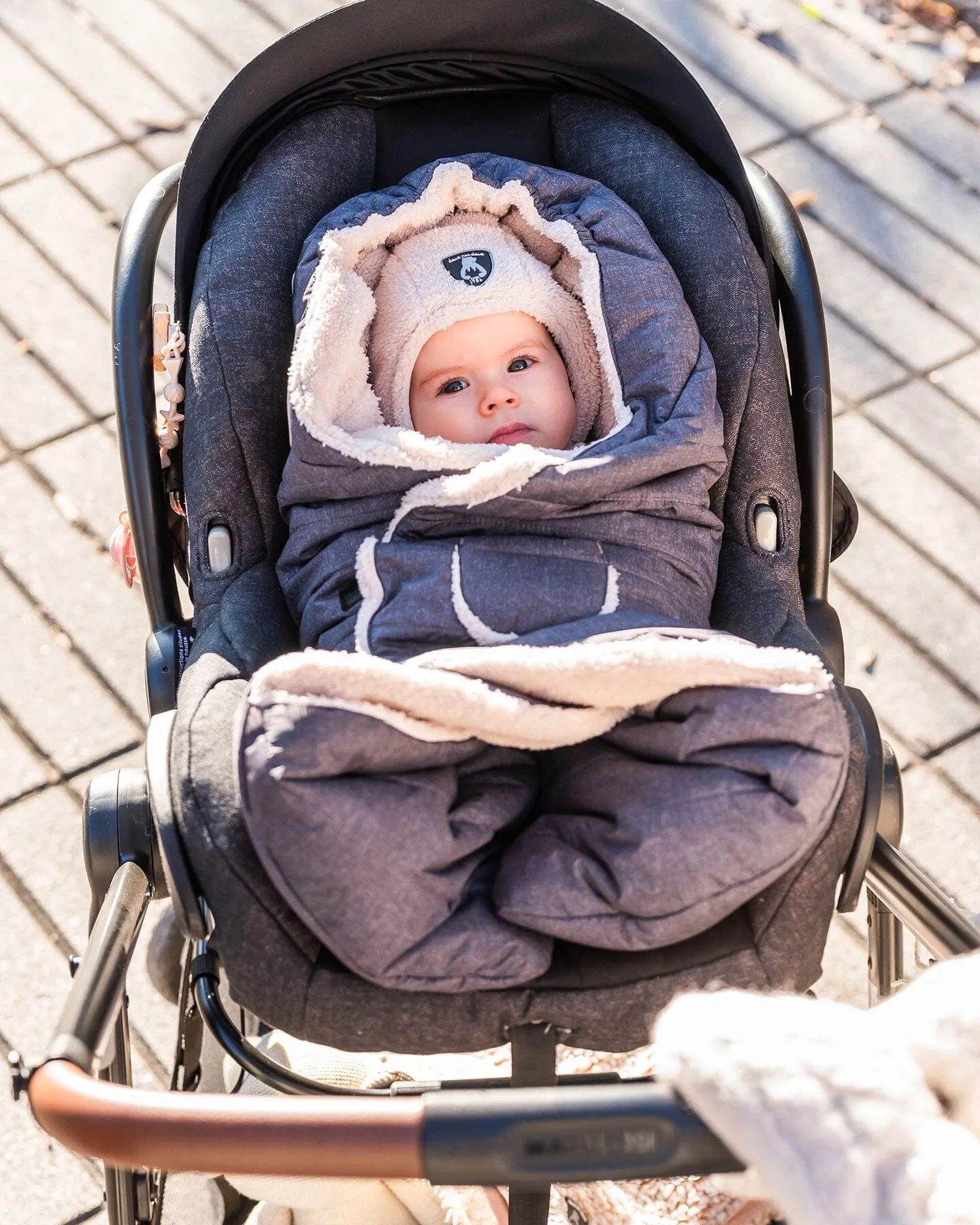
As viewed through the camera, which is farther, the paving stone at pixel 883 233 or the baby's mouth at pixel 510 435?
the paving stone at pixel 883 233

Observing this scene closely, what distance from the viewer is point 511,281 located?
5.49ft

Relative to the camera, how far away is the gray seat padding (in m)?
1.18

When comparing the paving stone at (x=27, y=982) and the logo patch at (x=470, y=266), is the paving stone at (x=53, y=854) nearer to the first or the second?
the paving stone at (x=27, y=982)

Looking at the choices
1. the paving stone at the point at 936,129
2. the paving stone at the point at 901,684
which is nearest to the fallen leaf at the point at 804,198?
the paving stone at the point at 936,129

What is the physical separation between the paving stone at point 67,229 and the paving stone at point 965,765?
Result: 5.45ft

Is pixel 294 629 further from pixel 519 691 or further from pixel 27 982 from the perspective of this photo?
pixel 27 982

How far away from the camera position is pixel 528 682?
123 cm

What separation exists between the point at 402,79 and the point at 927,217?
1.42 m

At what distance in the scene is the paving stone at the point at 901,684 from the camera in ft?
7.13

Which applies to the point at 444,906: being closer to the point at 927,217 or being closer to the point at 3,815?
the point at 3,815

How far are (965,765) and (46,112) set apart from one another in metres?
2.21

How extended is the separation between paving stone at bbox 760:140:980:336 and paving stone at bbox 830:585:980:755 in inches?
24.4

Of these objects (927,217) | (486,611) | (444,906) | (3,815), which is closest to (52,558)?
(3,815)

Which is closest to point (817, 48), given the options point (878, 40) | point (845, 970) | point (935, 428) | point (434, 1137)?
point (878, 40)
